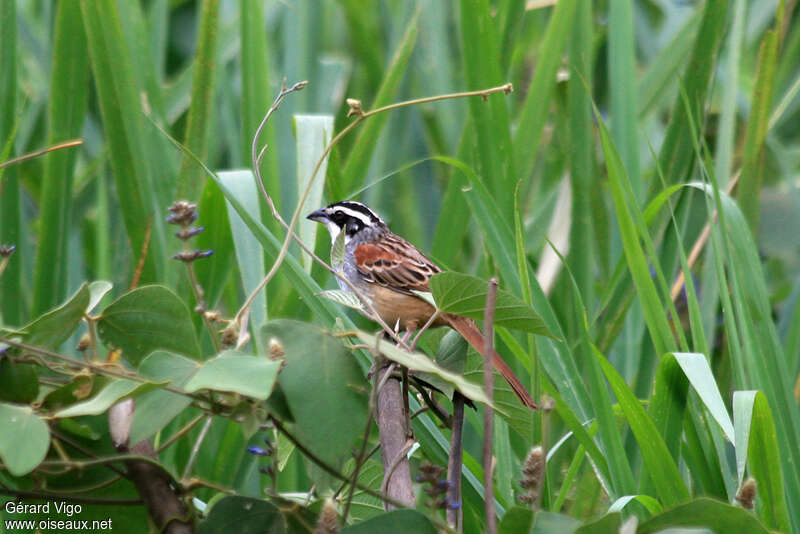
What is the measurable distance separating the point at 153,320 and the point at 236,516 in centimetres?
25

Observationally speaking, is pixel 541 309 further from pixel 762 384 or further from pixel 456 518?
pixel 456 518

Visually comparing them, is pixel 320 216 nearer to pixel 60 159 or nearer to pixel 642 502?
pixel 60 159

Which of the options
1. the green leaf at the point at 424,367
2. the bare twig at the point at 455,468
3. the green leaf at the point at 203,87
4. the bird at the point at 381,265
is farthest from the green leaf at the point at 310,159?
the green leaf at the point at 424,367

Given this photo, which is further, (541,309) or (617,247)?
(617,247)

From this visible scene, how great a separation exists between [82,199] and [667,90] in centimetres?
195

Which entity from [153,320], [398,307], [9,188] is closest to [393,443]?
[153,320]

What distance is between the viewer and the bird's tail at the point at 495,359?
141 cm

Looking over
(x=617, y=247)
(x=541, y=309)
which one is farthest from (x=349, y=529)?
(x=617, y=247)

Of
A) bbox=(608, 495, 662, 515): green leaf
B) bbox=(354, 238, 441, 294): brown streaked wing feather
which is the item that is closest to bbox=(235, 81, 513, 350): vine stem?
bbox=(608, 495, 662, 515): green leaf

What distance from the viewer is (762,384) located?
1.82 m

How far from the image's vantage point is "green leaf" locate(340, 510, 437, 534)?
35.5 inches

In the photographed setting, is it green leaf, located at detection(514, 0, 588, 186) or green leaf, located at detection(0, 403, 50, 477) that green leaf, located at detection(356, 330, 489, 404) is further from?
green leaf, located at detection(514, 0, 588, 186)

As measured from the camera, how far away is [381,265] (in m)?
2.66

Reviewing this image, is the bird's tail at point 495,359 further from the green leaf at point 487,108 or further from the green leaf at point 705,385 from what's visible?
the green leaf at point 487,108
